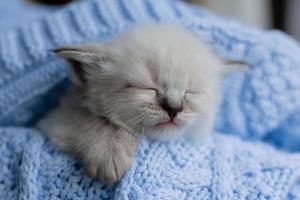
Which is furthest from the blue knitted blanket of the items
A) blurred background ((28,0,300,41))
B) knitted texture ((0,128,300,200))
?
blurred background ((28,0,300,41))

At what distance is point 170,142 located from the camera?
0.70 metres

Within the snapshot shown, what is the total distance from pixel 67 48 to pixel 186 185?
11.1 inches

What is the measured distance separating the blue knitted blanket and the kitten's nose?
59 millimetres

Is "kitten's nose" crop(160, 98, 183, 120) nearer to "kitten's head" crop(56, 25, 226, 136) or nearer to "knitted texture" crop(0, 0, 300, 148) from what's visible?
"kitten's head" crop(56, 25, 226, 136)

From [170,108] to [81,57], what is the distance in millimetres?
177

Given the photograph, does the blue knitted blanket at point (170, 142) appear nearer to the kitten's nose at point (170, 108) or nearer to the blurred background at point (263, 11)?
the kitten's nose at point (170, 108)

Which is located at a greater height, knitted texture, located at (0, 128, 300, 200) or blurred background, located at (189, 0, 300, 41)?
knitted texture, located at (0, 128, 300, 200)

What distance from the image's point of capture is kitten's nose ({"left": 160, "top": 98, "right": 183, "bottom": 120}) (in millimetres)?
651

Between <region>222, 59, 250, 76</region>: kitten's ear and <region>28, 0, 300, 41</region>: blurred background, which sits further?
<region>28, 0, 300, 41</region>: blurred background

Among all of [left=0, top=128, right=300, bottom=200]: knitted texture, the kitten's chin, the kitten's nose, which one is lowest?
[left=0, top=128, right=300, bottom=200]: knitted texture

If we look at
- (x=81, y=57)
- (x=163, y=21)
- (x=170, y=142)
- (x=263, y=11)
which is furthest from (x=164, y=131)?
(x=263, y=11)

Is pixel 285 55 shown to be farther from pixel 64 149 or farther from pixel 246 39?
pixel 64 149

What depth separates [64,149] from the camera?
0.69 metres

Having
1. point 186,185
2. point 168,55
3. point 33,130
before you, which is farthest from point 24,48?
point 186,185
